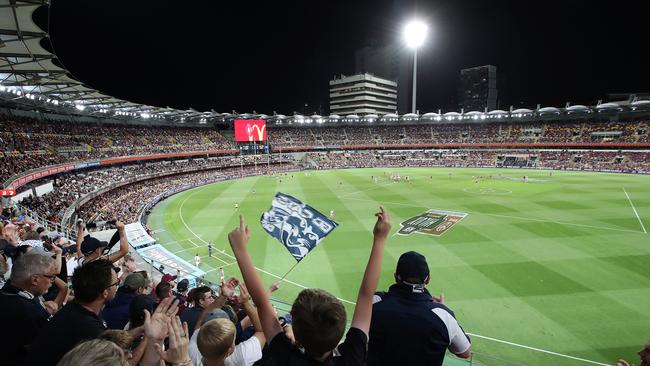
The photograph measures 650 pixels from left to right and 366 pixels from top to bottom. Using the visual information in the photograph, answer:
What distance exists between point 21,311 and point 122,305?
198cm

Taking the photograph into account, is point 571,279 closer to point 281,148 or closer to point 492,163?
point 492,163

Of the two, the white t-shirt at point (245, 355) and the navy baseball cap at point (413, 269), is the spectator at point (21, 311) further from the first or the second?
the navy baseball cap at point (413, 269)

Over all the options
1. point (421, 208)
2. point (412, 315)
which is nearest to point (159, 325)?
point (412, 315)

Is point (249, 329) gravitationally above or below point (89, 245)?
below

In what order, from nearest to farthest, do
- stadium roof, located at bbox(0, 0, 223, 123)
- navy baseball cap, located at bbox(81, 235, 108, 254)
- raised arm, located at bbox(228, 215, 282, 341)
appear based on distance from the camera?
raised arm, located at bbox(228, 215, 282, 341)
navy baseball cap, located at bbox(81, 235, 108, 254)
stadium roof, located at bbox(0, 0, 223, 123)

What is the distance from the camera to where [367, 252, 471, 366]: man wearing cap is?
10.2 feet

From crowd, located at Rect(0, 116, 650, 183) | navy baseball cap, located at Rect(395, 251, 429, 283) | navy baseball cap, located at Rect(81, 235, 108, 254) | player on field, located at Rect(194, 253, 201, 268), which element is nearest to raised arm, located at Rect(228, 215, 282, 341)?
navy baseball cap, located at Rect(395, 251, 429, 283)

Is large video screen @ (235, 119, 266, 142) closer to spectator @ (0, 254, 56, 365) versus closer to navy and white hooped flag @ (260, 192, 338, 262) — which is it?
navy and white hooped flag @ (260, 192, 338, 262)

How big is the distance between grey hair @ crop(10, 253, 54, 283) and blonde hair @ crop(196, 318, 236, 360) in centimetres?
276

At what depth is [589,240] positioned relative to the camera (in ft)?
72.9

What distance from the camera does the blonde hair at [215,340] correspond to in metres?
2.60

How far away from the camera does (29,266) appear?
3.85 m

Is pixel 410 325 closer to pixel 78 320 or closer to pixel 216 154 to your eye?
pixel 78 320

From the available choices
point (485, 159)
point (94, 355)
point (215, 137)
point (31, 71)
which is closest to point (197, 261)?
point (31, 71)
